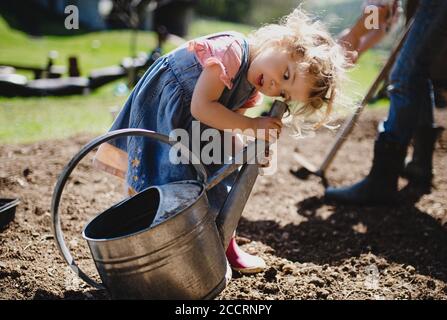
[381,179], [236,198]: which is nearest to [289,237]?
[381,179]

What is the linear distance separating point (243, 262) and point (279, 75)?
898 mm

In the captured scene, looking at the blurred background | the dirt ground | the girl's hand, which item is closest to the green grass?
the blurred background

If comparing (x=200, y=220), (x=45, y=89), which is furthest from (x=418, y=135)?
(x=45, y=89)

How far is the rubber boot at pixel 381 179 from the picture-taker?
9.50ft

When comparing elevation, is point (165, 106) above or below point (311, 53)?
below

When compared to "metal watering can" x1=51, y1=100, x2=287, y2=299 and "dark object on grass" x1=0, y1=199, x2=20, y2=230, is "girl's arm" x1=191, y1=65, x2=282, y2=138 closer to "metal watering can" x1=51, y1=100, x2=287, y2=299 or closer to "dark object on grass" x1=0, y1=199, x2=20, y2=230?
"metal watering can" x1=51, y1=100, x2=287, y2=299

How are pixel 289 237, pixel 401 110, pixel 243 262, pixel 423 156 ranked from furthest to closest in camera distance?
pixel 423 156 < pixel 401 110 < pixel 289 237 < pixel 243 262

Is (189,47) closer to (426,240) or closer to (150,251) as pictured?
(150,251)

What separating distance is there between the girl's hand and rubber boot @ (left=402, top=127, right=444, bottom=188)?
180cm

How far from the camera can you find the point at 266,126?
6.22 feet

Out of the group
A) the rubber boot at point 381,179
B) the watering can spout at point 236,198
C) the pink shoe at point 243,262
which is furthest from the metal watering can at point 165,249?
the rubber boot at point 381,179

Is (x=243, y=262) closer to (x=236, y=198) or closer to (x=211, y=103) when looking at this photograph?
(x=236, y=198)

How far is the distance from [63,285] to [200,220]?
0.80 m

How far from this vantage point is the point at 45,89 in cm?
679
